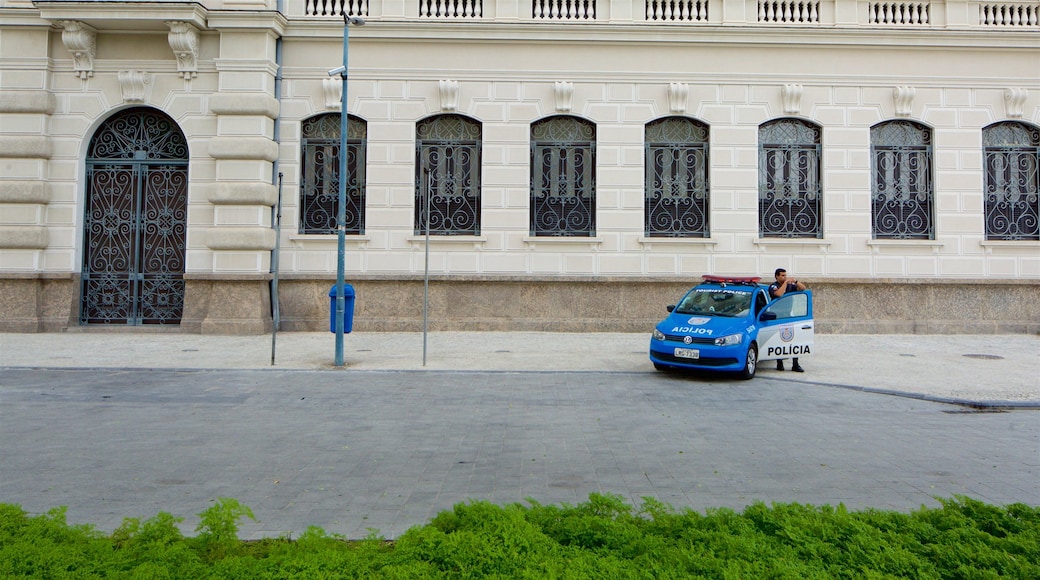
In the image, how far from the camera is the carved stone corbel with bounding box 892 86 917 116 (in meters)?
17.9

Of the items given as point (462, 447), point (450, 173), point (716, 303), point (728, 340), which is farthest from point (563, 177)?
point (462, 447)

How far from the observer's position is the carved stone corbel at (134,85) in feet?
57.0

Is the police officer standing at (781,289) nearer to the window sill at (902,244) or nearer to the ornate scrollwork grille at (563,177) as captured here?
the ornate scrollwork grille at (563,177)

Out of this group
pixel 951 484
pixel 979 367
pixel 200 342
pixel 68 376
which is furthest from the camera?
pixel 200 342

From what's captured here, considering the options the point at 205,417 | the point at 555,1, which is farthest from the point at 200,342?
the point at 555,1

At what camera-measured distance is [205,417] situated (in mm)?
8414

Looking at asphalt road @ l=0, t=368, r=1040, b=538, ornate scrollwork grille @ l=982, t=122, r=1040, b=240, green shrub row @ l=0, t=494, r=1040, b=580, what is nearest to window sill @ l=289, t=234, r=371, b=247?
asphalt road @ l=0, t=368, r=1040, b=538

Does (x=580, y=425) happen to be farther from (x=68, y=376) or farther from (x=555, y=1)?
(x=555, y=1)

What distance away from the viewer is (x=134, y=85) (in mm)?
17391

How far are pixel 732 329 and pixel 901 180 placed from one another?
10.0 m

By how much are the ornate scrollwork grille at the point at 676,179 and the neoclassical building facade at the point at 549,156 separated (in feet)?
0.19

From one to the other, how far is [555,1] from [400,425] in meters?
13.7

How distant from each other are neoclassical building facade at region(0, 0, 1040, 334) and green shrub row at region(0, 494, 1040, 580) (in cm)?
1356

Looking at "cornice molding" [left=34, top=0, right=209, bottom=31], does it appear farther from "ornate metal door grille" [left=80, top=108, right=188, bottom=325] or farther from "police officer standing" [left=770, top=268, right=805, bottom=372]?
"police officer standing" [left=770, top=268, right=805, bottom=372]
